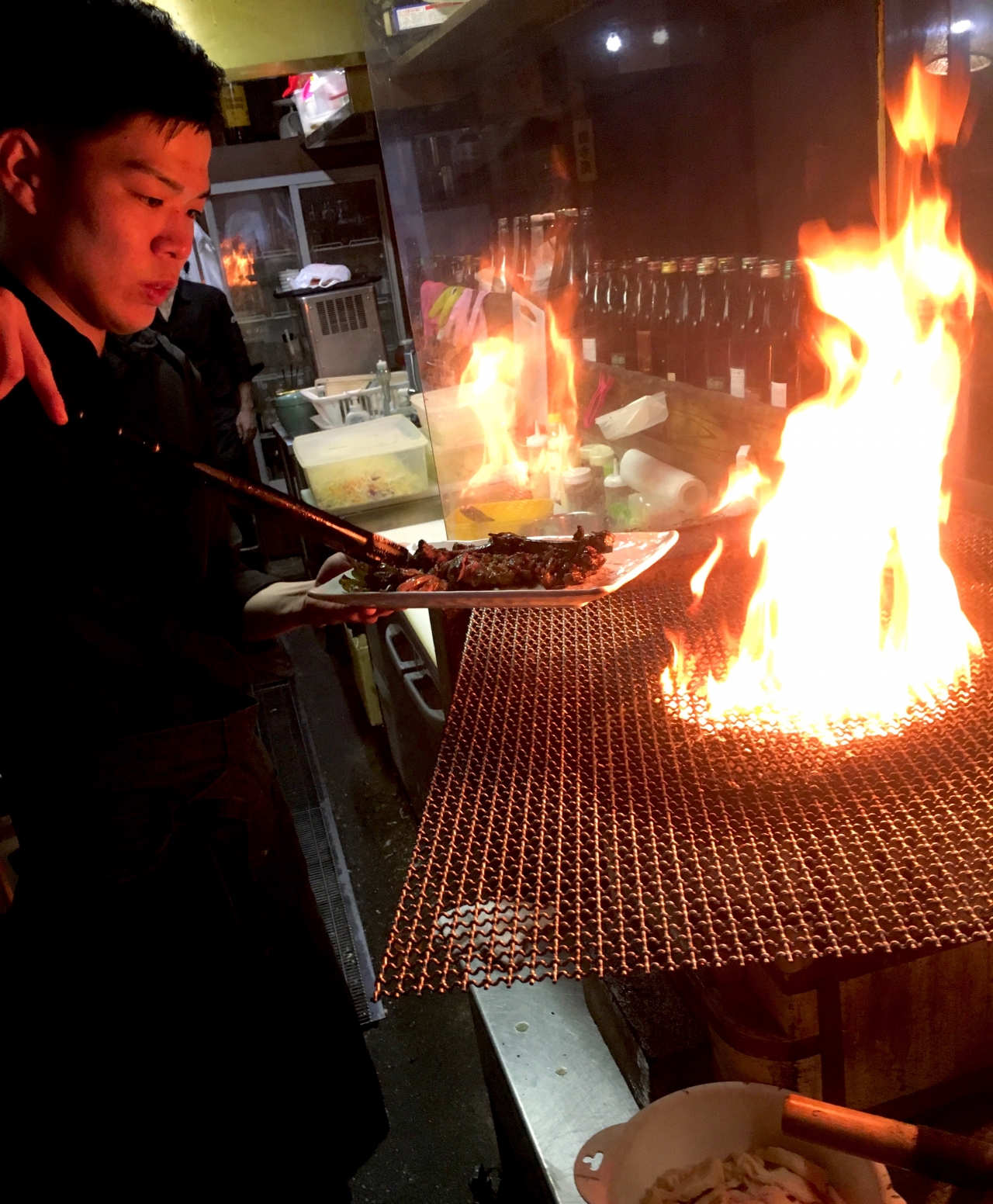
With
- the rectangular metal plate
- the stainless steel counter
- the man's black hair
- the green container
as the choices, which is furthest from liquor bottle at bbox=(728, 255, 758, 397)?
the green container

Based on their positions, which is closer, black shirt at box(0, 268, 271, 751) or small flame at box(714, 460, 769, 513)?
black shirt at box(0, 268, 271, 751)

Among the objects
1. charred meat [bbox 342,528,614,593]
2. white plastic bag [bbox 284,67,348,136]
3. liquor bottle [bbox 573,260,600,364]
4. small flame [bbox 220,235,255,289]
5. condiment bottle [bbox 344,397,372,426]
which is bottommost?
charred meat [bbox 342,528,614,593]

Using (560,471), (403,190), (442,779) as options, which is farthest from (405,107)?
(442,779)

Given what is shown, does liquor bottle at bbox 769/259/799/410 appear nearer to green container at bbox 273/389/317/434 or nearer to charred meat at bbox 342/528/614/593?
charred meat at bbox 342/528/614/593

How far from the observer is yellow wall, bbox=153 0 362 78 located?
338 centimetres

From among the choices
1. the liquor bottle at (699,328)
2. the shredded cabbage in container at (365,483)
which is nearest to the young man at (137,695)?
the liquor bottle at (699,328)

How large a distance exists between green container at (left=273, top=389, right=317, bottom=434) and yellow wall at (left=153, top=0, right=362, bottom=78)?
7.83 ft

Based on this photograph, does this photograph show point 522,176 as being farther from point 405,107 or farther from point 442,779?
point 442,779

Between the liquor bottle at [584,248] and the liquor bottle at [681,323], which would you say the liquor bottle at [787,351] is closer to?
the liquor bottle at [681,323]

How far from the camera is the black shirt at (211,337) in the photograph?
19.8 feet

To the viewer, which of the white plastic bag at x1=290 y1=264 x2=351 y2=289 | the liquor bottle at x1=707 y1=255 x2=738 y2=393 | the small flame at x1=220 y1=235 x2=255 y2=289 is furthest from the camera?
the small flame at x1=220 y1=235 x2=255 y2=289

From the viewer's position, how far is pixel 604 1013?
66.3 inches

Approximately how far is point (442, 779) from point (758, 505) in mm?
1568

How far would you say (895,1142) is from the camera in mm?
986
